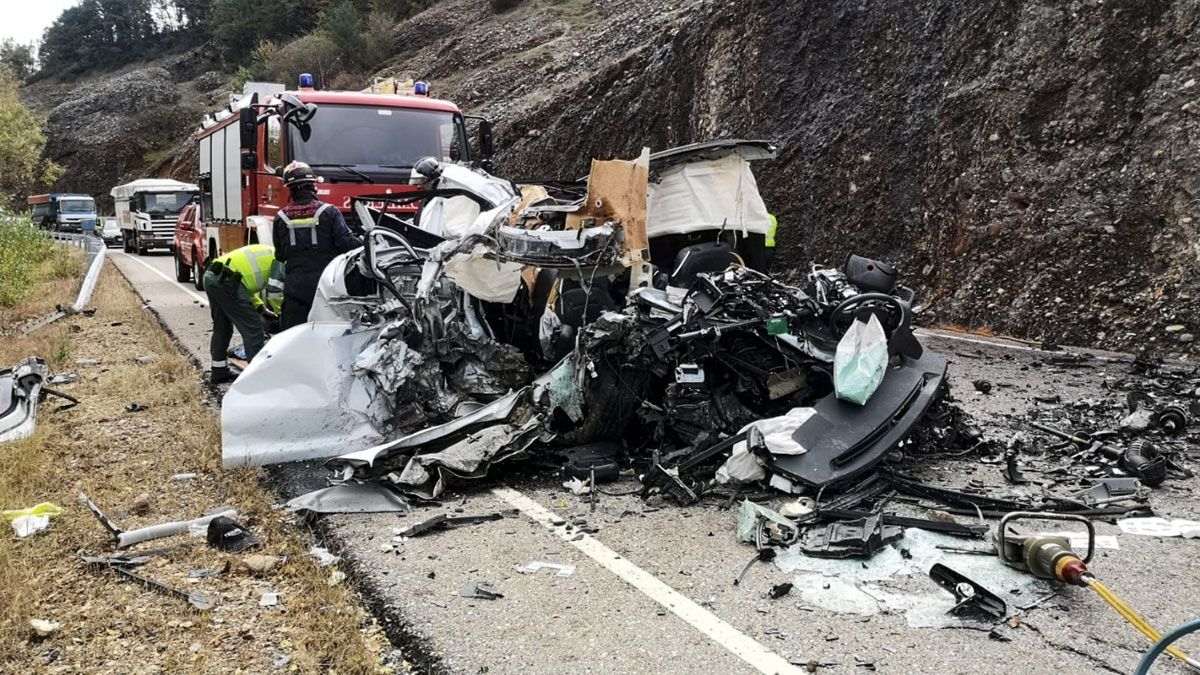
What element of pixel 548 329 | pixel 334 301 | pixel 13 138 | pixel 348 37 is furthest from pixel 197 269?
pixel 348 37

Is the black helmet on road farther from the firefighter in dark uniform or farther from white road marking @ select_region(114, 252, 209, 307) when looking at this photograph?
white road marking @ select_region(114, 252, 209, 307)

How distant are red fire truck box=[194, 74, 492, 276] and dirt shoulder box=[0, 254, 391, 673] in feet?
9.79

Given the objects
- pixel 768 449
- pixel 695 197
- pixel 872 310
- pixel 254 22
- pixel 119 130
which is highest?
pixel 254 22

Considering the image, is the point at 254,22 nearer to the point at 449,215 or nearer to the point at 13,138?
the point at 13,138

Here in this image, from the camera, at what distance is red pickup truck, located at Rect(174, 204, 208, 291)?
1402 cm

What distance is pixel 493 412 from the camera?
4871mm

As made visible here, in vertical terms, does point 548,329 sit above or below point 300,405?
above

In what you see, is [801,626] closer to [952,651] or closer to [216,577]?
[952,651]

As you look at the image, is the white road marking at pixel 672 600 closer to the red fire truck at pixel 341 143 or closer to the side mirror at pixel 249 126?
the red fire truck at pixel 341 143

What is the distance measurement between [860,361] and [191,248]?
14215 millimetres

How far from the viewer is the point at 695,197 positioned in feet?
19.6

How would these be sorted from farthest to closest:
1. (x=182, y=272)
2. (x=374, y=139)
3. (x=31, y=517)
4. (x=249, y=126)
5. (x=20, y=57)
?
(x=20, y=57) < (x=182, y=272) < (x=249, y=126) < (x=374, y=139) < (x=31, y=517)

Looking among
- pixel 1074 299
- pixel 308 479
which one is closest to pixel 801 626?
pixel 308 479

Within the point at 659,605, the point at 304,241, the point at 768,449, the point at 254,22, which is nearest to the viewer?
the point at 659,605
